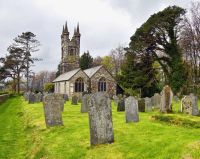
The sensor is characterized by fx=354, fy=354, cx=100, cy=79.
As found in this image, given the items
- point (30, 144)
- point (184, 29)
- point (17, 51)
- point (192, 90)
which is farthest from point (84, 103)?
point (17, 51)

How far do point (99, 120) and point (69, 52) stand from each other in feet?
245

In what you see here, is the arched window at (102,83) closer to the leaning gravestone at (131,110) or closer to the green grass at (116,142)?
the green grass at (116,142)

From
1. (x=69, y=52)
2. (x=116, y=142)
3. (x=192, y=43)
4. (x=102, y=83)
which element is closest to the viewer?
(x=116, y=142)

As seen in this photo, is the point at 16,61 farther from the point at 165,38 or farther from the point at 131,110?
the point at 131,110

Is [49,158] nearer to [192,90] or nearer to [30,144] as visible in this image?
[30,144]

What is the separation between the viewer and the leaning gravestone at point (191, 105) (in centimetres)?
1995

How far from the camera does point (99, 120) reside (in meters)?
11.5

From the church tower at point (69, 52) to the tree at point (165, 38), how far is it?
31.5 meters

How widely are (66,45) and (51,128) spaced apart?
71161 mm

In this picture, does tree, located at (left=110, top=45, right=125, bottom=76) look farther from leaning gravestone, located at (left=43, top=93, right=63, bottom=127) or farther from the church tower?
leaning gravestone, located at (left=43, top=93, right=63, bottom=127)

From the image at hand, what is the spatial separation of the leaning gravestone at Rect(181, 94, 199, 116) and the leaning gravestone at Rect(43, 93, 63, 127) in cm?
804

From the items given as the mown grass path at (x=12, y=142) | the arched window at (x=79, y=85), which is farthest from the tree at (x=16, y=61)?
the mown grass path at (x=12, y=142)

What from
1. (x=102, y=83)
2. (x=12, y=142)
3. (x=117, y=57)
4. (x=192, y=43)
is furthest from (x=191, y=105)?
(x=117, y=57)

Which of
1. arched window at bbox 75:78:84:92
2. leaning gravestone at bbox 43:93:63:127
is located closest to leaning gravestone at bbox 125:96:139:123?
leaning gravestone at bbox 43:93:63:127
